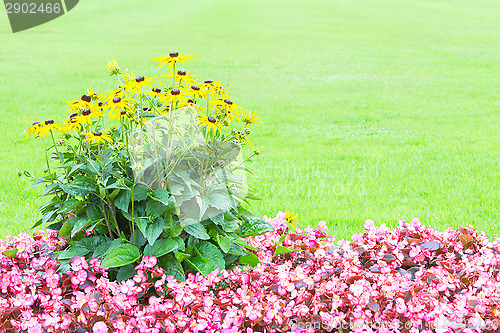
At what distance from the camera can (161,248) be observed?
105 inches

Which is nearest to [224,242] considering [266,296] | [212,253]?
[212,253]

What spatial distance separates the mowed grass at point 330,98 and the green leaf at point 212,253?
5.25 feet

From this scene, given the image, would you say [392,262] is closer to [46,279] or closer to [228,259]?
[228,259]

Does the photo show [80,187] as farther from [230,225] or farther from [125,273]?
[230,225]

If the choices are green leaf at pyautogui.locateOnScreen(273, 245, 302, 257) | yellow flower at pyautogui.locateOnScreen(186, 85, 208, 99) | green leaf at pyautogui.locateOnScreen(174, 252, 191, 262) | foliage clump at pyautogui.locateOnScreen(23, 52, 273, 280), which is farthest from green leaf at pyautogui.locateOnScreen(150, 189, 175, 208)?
green leaf at pyautogui.locateOnScreen(273, 245, 302, 257)

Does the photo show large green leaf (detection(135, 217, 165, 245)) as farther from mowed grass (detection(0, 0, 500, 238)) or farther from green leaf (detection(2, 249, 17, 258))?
mowed grass (detection(0, 0, 500, 238))

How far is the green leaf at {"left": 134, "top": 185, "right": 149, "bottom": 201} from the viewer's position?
2.66 m

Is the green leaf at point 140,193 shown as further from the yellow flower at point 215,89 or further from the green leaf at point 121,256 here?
the yellow flower at point 215,89

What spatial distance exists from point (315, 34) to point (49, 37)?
29.9 feet

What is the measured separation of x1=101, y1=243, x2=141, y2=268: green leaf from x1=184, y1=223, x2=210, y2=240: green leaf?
27cm

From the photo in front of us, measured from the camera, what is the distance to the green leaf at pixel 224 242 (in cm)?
271

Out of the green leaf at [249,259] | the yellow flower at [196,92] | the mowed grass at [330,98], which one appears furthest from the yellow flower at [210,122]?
the mowed grass at [330,98]

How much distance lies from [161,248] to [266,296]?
21.8 inches

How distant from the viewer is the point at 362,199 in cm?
483
